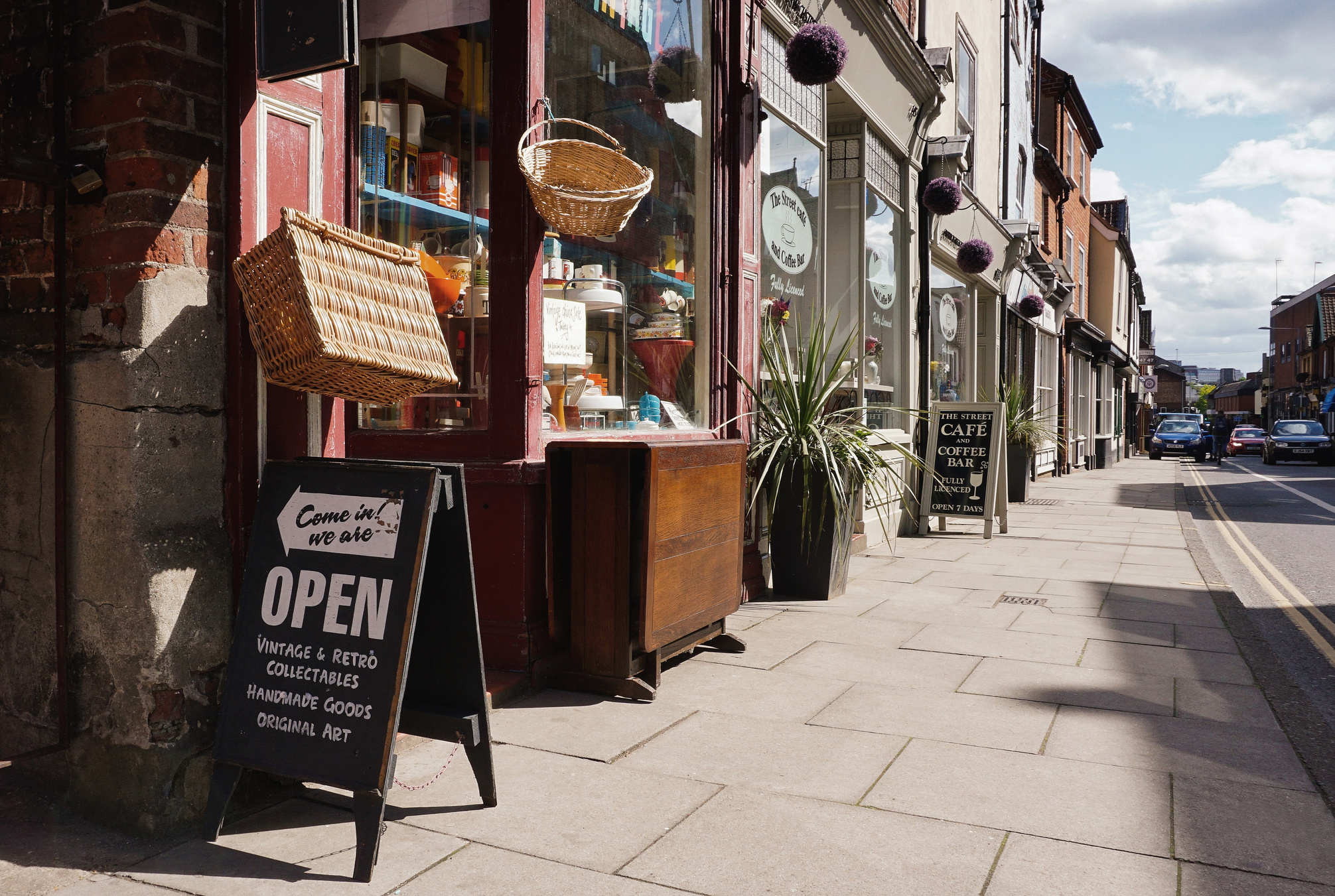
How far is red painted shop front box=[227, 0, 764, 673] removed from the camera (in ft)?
10.0

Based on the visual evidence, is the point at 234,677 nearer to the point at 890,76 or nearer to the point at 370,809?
the point at 370,809

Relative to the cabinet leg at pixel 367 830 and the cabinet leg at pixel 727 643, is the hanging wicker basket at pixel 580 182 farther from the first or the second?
the cabinet leg at pixel 367 830

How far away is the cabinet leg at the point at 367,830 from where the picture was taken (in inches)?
96.3

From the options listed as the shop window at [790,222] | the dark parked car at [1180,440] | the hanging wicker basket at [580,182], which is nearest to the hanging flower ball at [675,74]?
the shop window at [790,222]

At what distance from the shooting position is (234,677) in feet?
9.07

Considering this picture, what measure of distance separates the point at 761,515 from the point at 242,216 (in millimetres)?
4137

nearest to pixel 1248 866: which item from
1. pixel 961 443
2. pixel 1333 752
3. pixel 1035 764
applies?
Result: pixel 1035 764

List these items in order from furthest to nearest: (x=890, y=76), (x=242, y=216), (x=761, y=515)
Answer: (x=890, y=76) → (x=761, y=515) → (x=242, y=216)

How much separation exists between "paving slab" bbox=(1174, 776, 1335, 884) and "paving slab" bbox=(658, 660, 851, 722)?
4.43 feet

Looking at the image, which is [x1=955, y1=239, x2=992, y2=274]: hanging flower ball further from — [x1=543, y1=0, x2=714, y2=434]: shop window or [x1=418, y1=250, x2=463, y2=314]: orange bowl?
[x1=418, y1=250, x2=463, y2=314]: orange bowl

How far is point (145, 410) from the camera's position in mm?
2703

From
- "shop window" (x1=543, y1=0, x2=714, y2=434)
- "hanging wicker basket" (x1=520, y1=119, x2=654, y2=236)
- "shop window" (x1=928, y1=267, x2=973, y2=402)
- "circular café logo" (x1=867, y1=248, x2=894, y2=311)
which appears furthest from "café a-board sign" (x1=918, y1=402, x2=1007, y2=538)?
"hanging wicker basket" (x1=520, y1=119, x2=654, y2=236)

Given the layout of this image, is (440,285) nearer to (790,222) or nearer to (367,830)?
(367,830)

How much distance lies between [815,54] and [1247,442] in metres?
40.2
